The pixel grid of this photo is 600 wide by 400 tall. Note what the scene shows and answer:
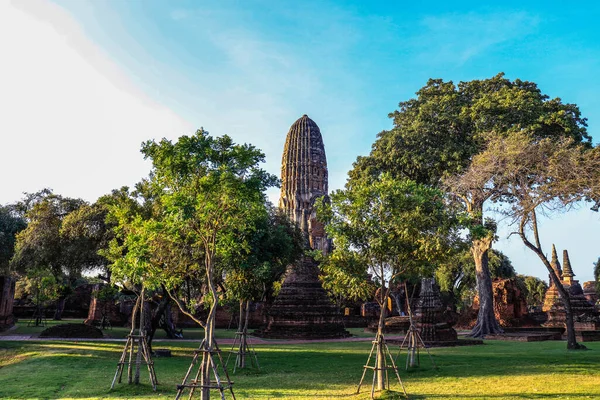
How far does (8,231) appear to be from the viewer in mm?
32281

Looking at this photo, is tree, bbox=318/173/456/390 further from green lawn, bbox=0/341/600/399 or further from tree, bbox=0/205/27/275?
tree, bbox=0/205/27/275

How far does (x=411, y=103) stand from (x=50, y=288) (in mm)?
Answer: 25010

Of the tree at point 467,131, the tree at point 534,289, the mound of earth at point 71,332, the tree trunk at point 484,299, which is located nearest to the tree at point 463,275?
the tree at point 534,289

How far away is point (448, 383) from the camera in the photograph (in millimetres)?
10734

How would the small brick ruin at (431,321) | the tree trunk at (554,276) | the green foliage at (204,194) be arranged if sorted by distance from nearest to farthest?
the green foliage at (204,194), the tree trunk at (554,276), the small brick ruin at (431,321)

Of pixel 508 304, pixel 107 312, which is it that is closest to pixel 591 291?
pixel 508 304

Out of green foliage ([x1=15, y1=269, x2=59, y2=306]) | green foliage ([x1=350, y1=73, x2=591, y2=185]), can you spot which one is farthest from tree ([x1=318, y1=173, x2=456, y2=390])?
green foliage ([x1=15, y1=269, x2=59, y2=306])

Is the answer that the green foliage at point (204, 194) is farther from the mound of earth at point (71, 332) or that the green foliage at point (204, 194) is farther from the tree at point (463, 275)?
the tree at point (463, 275)

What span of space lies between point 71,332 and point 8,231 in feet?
44.0

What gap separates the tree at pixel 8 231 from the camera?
31641mm

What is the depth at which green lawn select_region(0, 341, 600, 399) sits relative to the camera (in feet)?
31.7

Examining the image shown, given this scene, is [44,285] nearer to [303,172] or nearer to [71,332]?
[71,332]

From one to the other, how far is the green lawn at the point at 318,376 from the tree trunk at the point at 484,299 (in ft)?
28.8

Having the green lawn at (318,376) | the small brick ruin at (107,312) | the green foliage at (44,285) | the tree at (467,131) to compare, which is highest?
the tree at (467,131)
